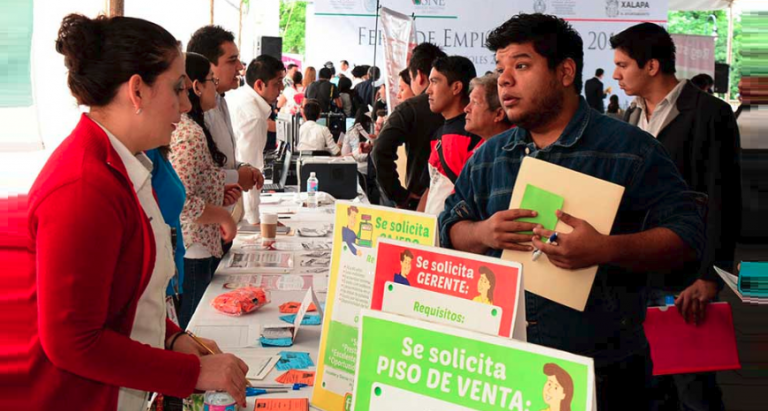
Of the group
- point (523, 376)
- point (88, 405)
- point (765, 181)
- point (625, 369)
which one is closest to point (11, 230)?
point (88, 405)

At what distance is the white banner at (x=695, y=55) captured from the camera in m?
11.0

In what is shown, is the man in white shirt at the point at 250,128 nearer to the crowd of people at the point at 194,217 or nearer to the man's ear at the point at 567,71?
the crowd of people at the point at 194,217

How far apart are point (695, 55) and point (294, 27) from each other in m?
22.9

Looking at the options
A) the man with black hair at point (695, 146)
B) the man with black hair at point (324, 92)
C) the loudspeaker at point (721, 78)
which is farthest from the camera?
the loudspeaker at point (721, 78)

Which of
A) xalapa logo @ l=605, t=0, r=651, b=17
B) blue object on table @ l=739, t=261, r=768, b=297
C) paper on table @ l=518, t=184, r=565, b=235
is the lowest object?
blue object on table @ l=739, t=261, r=768, b=297

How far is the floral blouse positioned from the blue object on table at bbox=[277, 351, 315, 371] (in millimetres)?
882

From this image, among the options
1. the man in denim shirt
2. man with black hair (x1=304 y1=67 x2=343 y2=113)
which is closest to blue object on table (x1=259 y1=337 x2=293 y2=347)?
the man in denim shirt

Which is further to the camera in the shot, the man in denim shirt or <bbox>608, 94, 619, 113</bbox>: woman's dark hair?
<bbox>608, 94, 619, 113</bbox>: woman's dark hair

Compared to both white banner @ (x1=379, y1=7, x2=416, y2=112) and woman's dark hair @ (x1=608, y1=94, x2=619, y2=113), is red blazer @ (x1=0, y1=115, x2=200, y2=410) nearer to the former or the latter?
white banner @ (x1=379, y1=7, x2=416, y2=112)

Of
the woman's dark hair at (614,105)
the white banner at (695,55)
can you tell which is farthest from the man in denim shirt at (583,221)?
the woman's dark hair at (614,105)

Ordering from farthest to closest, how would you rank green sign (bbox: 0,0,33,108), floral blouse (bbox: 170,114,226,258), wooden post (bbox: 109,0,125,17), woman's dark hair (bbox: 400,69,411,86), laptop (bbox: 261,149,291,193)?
laptop (bbox: 261,149,291,193), woman's dark hair (bbox: 400,69,411,86), wooden post (bbox: 109,0,125,17), floral blouse (bbox: 170,114,226,258), green sign (bbox: 0,0,33,108)

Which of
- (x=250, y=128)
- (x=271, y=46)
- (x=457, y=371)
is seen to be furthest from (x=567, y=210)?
(x=271, y=46)

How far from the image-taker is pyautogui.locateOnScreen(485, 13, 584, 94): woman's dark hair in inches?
65.5

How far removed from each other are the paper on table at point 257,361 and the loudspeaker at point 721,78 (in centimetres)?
1400
